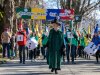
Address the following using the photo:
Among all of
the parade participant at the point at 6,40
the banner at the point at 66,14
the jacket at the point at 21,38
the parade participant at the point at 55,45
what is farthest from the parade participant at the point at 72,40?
the banner at the point at 66,14

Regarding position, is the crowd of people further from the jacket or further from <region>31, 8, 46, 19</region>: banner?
<region>31, 8, 46, 19</region>: banner

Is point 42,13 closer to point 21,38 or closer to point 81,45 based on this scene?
point 81,45

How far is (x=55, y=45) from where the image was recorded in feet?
52.6

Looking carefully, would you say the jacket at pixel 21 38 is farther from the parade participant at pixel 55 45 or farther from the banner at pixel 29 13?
the banner at pixel 29 13

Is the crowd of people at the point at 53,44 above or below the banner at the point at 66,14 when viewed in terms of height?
below

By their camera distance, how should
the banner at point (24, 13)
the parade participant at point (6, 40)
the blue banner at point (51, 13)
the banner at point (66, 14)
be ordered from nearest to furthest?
the parade participant at point (6, 40) → the banner at point (66, 14) → the banner at point (24, 13) → the blue banner at point (51, 13)

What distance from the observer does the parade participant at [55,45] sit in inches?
629

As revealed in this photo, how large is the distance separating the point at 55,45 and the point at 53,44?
9cm

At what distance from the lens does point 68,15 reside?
30391 millimetres

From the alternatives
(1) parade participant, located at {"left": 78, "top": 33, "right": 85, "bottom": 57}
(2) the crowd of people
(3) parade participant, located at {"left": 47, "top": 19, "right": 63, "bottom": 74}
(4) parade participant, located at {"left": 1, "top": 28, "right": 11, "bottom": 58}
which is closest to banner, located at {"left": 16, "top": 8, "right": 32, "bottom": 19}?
(2) the crowd of people

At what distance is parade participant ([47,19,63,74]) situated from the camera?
16.0 meters

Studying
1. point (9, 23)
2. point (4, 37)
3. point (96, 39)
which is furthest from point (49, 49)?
point (9, 23)

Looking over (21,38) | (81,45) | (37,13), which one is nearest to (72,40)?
(21,38)

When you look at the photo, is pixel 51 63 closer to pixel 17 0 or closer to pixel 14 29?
pixel 14 29
